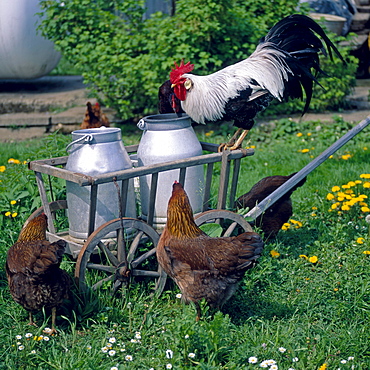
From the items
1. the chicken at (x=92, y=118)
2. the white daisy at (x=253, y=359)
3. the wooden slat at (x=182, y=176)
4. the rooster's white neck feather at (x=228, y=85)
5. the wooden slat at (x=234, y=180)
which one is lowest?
the white daisy at (x=253, y=359)

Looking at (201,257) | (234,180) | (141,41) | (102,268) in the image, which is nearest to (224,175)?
(234,180)

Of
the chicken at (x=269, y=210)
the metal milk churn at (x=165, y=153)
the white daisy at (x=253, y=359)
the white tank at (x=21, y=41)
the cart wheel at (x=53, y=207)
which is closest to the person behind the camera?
the white daisy at (x=253, y=359)

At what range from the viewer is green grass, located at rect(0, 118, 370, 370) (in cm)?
267

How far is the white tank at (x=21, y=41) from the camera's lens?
7.85 m

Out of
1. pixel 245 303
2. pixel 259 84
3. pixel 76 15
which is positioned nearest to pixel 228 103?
pixel 259 84

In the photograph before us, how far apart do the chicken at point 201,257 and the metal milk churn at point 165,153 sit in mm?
458

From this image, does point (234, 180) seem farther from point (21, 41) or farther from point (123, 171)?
point (21, 41)

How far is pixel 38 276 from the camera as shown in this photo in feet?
9.11

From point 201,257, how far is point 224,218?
629 mm

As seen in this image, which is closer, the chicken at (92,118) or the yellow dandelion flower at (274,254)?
the yellow dandelion flower at (274,254)

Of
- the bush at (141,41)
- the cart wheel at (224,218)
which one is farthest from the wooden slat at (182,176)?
the bush at (141,41)

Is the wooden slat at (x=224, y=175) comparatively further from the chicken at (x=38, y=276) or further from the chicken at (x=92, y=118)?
the chicken at (x=92, y=118)

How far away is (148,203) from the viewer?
350 cm

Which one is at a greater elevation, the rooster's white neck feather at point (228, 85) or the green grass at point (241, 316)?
the rooster's white neck feather at point (228, 85)
